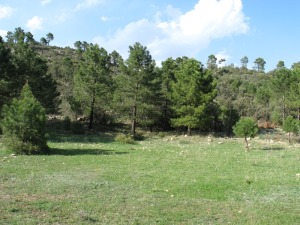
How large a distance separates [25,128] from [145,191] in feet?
41.0

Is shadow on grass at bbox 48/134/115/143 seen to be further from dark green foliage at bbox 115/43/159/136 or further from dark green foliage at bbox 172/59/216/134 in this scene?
dark green foliage at bbox 172/59/216/134

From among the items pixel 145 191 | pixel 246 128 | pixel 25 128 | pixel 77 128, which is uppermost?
pixel 246 128

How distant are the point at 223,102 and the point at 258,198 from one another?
4742 cm

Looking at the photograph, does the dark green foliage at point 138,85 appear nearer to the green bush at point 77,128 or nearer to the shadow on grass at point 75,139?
the green bush at point 77,128

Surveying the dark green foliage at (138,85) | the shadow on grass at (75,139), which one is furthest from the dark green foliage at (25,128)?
the dark green foliage at (138,85)

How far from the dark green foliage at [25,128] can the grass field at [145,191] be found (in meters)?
1.64

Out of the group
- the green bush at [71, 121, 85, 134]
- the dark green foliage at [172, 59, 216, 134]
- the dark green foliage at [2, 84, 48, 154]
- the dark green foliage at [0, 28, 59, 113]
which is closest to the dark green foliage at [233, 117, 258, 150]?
the dark green foliage at [172, 59, 216, 134]

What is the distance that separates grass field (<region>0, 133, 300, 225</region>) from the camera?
9852 millimetres

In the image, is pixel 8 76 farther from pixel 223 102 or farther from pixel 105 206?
pixel 223 102

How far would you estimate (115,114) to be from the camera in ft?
157

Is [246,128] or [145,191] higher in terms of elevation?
[246,128]

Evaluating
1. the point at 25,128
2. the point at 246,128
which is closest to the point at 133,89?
the point at 246,128

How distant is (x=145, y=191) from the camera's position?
1290cm

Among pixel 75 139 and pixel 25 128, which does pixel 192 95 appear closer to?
pixel 75 139
